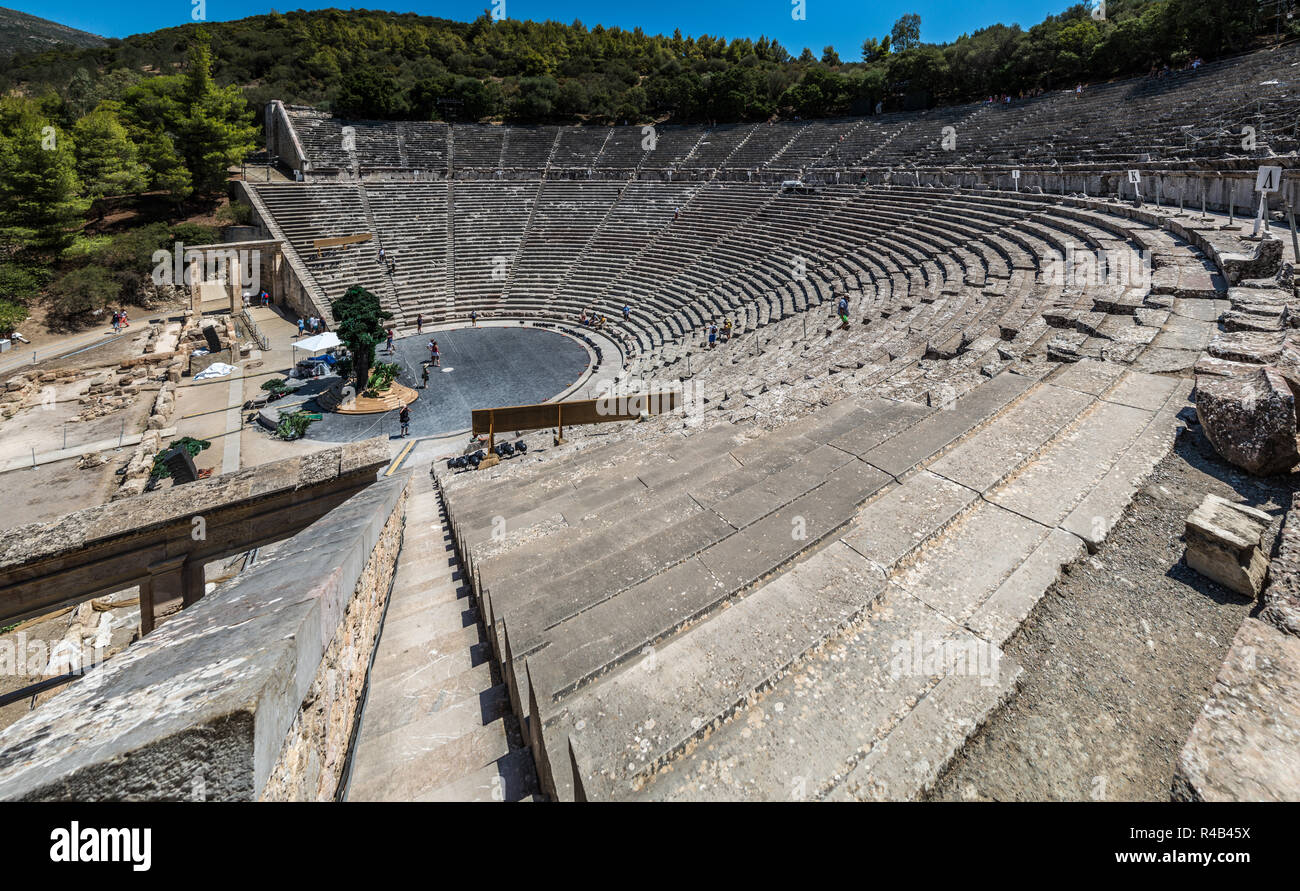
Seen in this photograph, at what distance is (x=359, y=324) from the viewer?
15344 mm

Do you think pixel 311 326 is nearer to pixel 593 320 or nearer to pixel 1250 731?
pixel 593 320

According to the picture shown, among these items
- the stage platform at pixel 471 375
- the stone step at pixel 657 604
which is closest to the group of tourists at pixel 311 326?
the stage platform at pixel 471 375

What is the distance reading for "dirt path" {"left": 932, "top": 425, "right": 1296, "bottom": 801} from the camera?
217 cm

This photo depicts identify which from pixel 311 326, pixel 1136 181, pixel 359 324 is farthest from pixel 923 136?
pixel 311 326

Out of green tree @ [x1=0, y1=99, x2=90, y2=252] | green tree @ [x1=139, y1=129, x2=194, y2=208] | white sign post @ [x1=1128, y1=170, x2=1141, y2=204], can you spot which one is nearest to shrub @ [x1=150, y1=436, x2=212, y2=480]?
green tree @ [x1=0, y1=99, x2=90, y2=252]

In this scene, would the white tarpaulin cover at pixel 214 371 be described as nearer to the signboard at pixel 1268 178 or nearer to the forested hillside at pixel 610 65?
the signboard at pixel 1268 178

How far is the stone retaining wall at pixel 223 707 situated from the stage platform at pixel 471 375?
12.3 m

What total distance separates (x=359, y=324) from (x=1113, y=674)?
56.9 ft

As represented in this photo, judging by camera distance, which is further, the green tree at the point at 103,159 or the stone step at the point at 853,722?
the green tree at the point at 103,159

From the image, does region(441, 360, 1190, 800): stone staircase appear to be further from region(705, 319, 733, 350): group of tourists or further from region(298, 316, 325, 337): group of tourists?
region(298, 316, 325, 337): group of tourists

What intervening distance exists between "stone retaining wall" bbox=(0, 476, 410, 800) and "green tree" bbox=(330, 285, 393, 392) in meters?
14.0

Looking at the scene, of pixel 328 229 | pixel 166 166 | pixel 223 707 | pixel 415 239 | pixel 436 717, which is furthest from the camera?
pixel 415 239

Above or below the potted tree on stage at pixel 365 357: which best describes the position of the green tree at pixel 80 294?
above

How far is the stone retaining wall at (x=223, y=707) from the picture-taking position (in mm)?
1652
